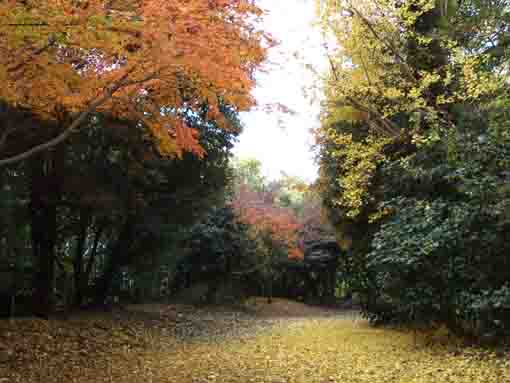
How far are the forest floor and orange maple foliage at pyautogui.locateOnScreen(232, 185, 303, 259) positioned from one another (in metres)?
8.11

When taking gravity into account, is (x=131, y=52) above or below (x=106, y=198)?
above

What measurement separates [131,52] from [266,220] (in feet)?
45.3

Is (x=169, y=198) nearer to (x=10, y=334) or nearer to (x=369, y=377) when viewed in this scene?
(x=10, y=334)

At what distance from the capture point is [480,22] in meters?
5.38

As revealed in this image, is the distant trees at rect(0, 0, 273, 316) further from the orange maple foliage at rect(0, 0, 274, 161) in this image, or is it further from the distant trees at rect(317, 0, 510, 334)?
the distant trees at rect(317, 0, 510, 334)

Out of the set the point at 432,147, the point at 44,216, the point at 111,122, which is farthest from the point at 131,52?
the point at 44,216

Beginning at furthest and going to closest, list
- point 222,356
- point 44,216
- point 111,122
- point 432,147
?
point 44,216 → point 111,122 → point 432,147 → point 222,356

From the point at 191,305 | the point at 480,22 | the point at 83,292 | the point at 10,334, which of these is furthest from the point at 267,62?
the point at 191,305

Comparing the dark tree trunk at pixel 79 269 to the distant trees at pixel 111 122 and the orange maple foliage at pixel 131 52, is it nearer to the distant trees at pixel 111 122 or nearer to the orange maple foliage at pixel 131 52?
the distant trees at pixel 111 122

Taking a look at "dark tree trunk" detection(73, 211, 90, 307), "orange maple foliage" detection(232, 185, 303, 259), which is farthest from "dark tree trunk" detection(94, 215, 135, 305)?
"orange maple foliage" detection(232, 185, 303, 259)

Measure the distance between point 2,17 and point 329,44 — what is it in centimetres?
562

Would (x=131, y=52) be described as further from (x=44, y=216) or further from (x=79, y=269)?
(x=79, y=269)

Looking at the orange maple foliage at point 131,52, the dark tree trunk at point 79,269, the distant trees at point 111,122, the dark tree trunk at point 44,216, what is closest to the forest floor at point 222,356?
the dark tree trunk at point 44,216

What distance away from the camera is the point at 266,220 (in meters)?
18.0
